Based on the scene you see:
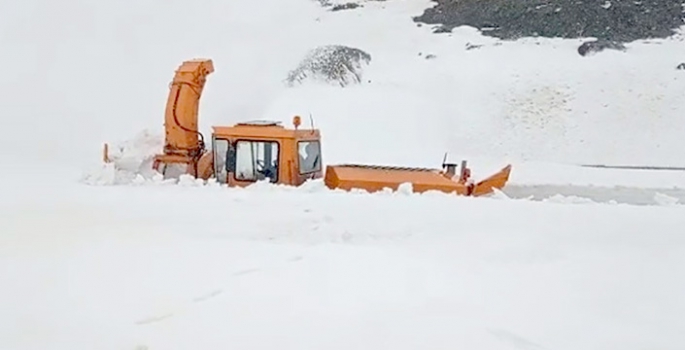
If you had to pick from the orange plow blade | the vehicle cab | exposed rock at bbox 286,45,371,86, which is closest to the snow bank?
the vehicle cab

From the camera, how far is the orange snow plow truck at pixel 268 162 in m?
9.54

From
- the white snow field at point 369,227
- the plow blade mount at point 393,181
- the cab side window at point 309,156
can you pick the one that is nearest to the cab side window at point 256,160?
the cab side window at point 309,156

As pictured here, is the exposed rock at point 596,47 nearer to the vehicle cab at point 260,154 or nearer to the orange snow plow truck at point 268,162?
the orange snow plow truck at point 268,162

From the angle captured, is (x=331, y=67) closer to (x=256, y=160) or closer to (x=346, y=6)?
(x=346, y=6)

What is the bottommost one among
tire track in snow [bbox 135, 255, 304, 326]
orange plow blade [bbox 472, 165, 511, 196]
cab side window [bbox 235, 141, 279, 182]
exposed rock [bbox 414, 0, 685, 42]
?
orange plow blade [bbox 472, 165, 511, 196]

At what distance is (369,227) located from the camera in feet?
21.7

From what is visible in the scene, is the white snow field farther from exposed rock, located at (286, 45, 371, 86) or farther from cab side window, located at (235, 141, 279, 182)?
cab side window, located at (235, 141, 279, 182)

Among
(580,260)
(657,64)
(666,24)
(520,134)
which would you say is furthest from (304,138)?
(666,24)

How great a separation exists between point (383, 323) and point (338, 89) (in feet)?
49.5

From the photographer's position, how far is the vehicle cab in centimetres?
954

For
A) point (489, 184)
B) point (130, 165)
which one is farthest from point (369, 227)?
point (130, 165)

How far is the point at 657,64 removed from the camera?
63.1ft

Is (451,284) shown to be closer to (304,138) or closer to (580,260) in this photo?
(580,260)

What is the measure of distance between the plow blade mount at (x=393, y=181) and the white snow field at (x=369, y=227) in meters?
0.69
